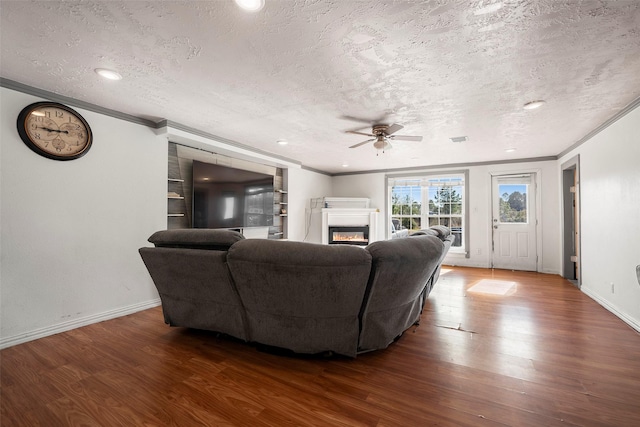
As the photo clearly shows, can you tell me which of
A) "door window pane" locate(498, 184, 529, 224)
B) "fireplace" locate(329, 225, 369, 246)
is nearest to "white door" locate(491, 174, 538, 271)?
"door window pane" locate(498, 184, 529, 224)

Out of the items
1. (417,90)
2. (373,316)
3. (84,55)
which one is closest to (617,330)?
(373,316)

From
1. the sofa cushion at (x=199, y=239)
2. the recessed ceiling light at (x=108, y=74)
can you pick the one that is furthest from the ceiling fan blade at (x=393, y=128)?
the recessed ceiling light at (x=108, y=74)

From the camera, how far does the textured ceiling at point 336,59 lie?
60.5 inches

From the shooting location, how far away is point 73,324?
2.64m

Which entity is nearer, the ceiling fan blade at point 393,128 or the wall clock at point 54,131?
the wall clock at point 54,131

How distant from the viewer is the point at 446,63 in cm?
204

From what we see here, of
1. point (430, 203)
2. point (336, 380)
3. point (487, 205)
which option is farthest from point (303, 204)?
point (336, 380)

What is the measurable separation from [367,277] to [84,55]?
8.40 feet

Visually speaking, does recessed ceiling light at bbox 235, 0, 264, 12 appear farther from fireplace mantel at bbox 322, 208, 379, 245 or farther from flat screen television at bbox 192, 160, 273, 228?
fireplace mantel at bbox 322, 208, 379, 245

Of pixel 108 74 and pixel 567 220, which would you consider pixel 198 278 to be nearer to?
pixel 108 74

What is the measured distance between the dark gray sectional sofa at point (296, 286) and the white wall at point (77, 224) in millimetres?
1002

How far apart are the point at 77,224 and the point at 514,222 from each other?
7032 millimetres

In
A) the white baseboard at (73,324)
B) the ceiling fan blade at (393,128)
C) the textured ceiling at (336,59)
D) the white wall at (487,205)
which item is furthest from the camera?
the white wall at (487,205)

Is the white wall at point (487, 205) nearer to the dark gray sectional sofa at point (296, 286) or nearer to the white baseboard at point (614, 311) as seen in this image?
the white baseboard at point (614, 311)
